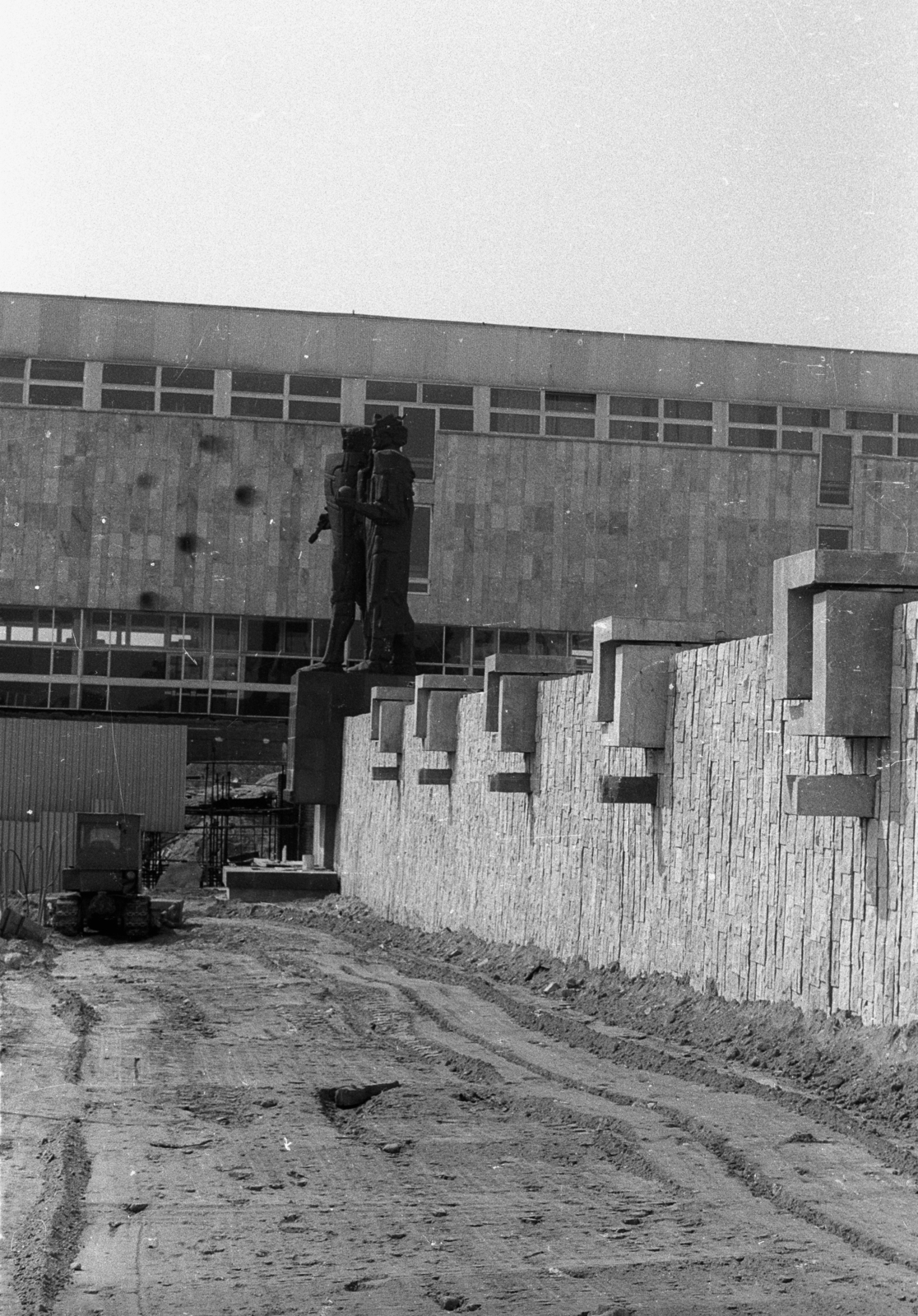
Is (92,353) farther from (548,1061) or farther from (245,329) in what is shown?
(548,1061)

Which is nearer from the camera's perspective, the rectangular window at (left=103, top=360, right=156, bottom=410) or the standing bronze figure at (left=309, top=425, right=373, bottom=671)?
the standing bronze figure at (left=309, top=425, right=373, bottom=671)

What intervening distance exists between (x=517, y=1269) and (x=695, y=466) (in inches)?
1285

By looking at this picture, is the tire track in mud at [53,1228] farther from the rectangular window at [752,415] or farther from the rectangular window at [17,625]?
the rectangular window at [752,415]

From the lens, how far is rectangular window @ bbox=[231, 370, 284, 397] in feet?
116

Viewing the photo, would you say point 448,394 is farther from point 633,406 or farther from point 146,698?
point 146,698

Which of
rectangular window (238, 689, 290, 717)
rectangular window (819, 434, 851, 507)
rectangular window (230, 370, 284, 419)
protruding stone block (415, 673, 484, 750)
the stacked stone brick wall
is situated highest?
rectangular window (230, 370, 284, 419)

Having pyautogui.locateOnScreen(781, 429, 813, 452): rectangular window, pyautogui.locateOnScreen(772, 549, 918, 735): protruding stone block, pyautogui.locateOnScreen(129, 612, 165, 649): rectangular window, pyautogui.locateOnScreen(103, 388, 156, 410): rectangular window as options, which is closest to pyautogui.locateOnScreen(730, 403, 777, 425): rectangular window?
pyautogui.locateOnScreen(781, 429, 813, 452): rectangular window

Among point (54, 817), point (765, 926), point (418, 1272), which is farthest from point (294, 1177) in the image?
point (54, 817)

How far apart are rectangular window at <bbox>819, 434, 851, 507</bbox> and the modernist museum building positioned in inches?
2.1

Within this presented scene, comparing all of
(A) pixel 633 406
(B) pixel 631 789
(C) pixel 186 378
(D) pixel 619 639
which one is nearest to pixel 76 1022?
(B) pixel 631 789

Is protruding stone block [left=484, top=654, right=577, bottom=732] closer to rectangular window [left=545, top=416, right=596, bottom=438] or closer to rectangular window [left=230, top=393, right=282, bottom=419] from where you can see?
rectangular window [left=230, top=393, right=282, bottom=419]

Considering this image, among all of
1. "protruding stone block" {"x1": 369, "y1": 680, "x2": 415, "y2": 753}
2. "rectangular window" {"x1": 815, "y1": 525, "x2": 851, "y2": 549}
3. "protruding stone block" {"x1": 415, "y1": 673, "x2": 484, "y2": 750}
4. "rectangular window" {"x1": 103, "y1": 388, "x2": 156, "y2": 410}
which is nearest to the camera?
"protruding stone block" {"x1": 415, "y1": 673, "x2": 484, "y2": 750}

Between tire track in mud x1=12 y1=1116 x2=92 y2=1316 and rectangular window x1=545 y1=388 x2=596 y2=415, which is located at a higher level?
rectangular window x1=545 y1=388 x2=596 y2=415

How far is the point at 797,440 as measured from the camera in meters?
36.5
